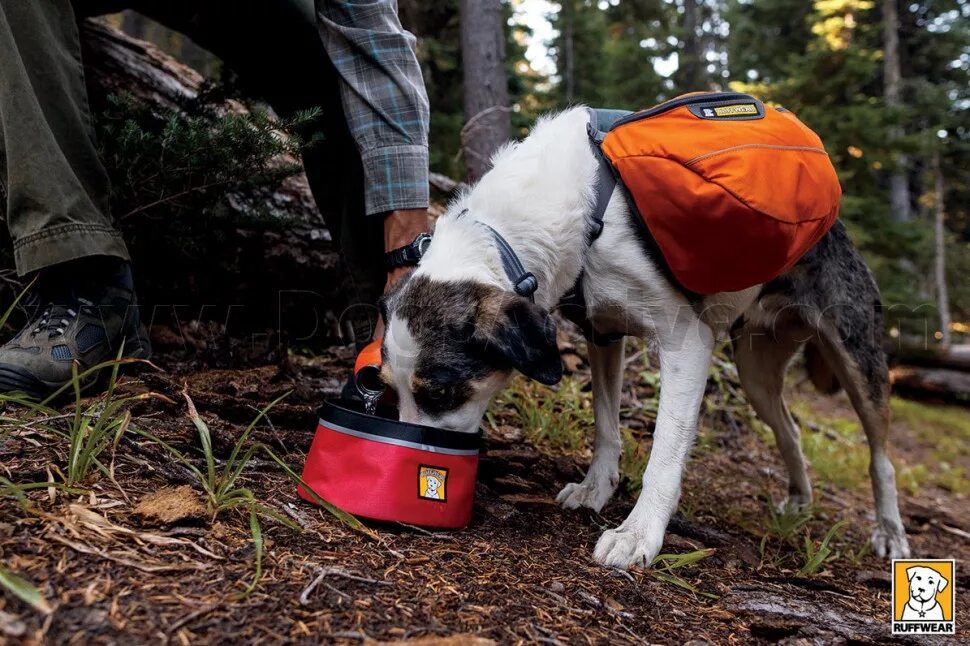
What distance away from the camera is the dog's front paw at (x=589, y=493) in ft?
9.82

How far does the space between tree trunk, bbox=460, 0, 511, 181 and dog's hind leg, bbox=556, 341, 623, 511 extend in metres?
2.39

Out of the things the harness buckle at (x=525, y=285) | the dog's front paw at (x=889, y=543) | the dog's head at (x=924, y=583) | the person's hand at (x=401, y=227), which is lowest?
the dog's front paw at (x=889, y=543)

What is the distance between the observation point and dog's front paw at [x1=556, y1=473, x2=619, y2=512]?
2.99m

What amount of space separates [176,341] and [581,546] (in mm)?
2351

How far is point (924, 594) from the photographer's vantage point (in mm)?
2613

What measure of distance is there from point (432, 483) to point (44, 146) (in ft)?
5.90

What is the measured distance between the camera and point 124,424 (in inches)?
81.4

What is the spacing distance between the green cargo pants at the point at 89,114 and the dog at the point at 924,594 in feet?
8.42

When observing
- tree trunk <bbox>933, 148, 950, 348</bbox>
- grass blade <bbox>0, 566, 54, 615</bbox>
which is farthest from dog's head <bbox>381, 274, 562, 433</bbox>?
tree trunk <bbox>933, 148, 950, 348</bbox>

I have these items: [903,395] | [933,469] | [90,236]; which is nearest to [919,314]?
[903,395]

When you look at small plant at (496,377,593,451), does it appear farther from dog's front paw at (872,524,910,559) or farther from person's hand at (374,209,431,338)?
dog's front paw at (872,524,910,559)

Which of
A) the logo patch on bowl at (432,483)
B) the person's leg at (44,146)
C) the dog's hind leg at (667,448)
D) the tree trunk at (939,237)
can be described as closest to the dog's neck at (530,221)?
the dog's hind leg at (667,448)

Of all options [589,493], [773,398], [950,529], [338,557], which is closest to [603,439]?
[589,493]

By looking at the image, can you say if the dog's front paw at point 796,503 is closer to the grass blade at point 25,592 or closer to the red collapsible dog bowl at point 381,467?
the red collapsible dog bowl at point 381,467
